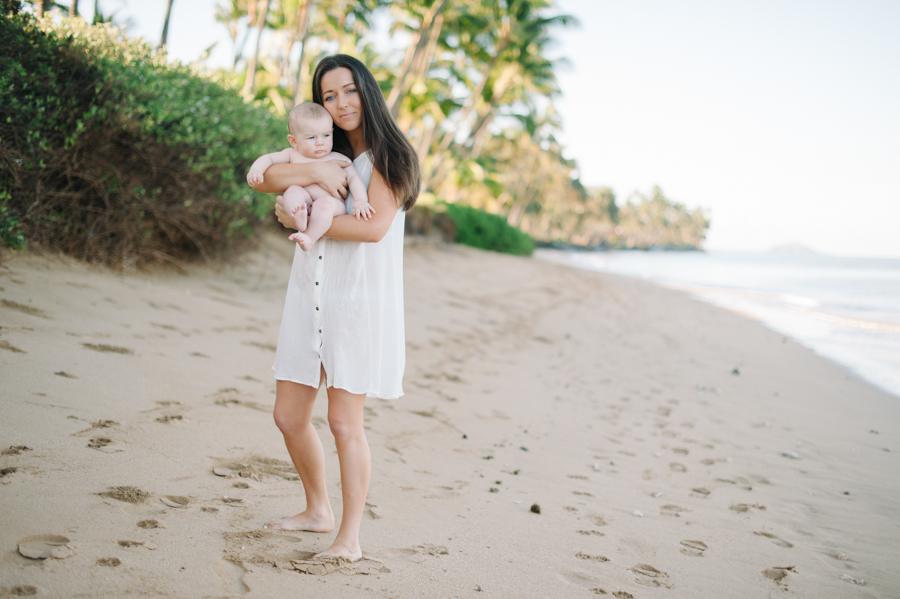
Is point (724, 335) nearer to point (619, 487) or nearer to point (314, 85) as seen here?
point (619, 487)

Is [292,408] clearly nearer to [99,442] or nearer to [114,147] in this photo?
[99,442]

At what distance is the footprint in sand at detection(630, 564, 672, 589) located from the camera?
2.41 meters

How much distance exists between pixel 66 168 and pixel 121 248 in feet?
3.36

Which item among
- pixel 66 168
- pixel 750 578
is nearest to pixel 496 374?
pixel 750 578

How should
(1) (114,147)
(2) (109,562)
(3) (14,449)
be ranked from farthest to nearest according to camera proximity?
(1) (114,147) < (3) (14,449) < (2) (109,562)

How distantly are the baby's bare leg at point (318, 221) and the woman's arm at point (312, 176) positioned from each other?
0.20 feet

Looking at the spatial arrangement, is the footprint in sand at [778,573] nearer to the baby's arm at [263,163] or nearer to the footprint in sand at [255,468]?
the footprint in sand at [255,468]

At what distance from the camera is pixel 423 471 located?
136 inches

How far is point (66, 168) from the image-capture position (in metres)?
5.23

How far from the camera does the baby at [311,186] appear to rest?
2.11 meters

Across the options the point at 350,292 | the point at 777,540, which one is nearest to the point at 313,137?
the point at 350,292

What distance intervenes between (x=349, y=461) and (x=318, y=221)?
3.11 feet

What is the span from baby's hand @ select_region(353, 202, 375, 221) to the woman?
0.02m

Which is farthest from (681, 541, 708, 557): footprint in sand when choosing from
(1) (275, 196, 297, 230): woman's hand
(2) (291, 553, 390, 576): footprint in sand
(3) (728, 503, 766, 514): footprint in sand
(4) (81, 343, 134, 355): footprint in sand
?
(4) (81, 343, 134, 355): footprint in sand
